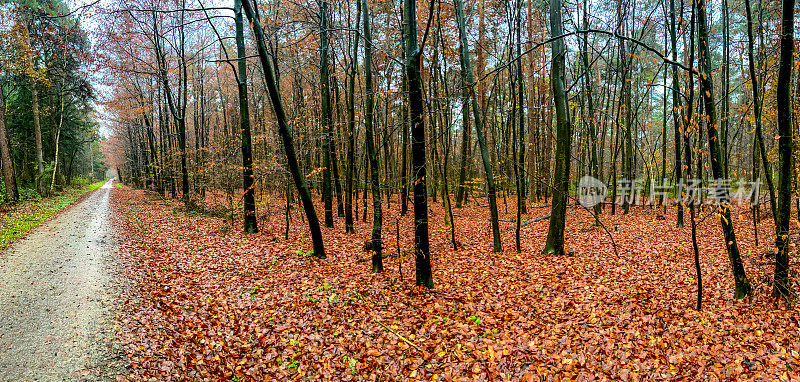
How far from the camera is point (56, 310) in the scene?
516cm

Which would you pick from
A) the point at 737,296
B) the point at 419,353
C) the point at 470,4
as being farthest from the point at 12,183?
the point at 737,296

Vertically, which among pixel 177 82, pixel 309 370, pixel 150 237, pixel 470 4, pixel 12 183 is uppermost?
pixel 470 4

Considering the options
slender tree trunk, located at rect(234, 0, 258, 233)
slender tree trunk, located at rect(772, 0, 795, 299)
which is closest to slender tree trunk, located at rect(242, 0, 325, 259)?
slender tree trunk, located at rect(234, 0, 258, 233)

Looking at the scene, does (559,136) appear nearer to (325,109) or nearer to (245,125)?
(325,109)

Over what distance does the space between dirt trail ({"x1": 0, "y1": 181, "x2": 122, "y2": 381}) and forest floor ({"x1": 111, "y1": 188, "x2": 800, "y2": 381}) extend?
359 millimetres

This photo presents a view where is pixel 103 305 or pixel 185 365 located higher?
pixel 103 305

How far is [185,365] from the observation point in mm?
4203

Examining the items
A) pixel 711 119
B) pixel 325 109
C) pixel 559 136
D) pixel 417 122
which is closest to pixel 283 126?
pixel 417 122

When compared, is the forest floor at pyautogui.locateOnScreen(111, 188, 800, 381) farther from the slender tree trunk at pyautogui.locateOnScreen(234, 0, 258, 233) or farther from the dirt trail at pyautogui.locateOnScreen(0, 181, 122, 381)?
the slender tree trunk at pyautogui.locateOnScreen(234, 0, 258, 233)

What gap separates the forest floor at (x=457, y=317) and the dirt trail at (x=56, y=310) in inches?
14.2

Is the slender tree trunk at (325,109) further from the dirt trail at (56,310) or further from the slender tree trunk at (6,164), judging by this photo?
the slender tree trunk at (6,164)

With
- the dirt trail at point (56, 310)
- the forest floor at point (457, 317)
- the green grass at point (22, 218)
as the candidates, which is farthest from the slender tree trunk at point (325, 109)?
the green grass at point (22, 218)

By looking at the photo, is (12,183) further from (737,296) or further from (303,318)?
(737,296)

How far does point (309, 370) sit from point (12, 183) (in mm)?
19155
